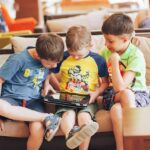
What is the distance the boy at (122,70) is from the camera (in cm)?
271

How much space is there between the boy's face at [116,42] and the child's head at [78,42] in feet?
0.41

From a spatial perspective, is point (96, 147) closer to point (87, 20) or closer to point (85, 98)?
point (85, 98)

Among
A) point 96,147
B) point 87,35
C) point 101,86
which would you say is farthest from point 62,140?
point 87,35

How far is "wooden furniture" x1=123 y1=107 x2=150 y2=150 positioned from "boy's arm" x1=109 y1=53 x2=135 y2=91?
0.29 metres

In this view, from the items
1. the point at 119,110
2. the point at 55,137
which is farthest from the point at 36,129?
the point at 119,110

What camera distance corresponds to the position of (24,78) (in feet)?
9.40

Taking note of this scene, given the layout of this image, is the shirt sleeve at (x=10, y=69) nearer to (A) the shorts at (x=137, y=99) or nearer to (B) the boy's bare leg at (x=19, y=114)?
(B) the boy's bare leg at (x=19, y=114)

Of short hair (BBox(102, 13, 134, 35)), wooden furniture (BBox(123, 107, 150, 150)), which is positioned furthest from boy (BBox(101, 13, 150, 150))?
wooden furniture (BBox(123, 107, 150, 150))

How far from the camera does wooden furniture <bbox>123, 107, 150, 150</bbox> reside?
2.26 m

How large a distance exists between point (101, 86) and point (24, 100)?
50 cm

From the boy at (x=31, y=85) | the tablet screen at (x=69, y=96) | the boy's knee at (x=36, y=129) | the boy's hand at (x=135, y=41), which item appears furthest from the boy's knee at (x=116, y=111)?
the boy's hand at (x=135, y=41)

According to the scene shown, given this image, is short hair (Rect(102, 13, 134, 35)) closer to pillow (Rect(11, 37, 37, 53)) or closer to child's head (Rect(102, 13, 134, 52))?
child's head (Rect(102, 13, 134, 52))

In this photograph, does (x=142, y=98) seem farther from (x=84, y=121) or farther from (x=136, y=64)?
(x=84, y=121)

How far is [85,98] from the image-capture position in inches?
112
